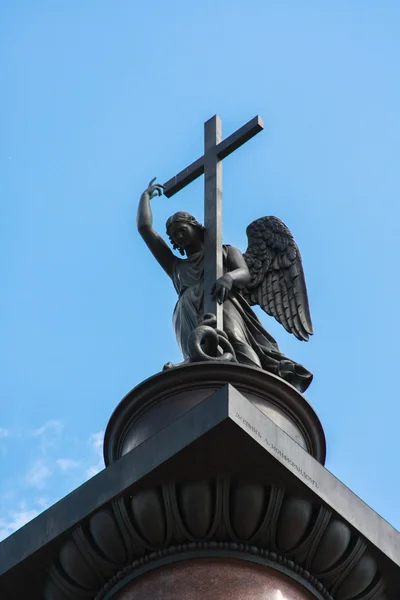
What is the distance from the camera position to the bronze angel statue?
38.0ft

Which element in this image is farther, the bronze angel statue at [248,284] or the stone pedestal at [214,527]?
the bronze angel statue at [248,284]

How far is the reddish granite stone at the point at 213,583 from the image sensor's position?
878 centimetres

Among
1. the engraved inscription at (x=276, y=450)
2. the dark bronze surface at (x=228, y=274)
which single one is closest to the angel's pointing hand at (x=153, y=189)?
the dark bronze surface at (x=228, y=274)

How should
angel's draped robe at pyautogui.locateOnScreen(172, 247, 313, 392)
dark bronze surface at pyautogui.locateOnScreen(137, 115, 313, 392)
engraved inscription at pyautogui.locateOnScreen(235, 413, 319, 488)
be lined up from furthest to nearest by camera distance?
dark bronze surface at pyautogui.locateOnScreen(137, 115, 313, 392)
angel's draped robe at pyautogui.locateOnScreen(172, 247, 313, 392)
engraved inscription at pyautogui.locateOnScreen(235, 413, 319, 488)

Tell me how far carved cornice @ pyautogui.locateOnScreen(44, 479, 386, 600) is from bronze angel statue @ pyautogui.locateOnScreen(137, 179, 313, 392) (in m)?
2.30

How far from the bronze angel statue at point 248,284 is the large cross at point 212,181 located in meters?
0.10

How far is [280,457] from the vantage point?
356 inches

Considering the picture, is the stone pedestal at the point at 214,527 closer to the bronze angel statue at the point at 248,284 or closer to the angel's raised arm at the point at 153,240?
the bronze angel statue at the point at 248,284

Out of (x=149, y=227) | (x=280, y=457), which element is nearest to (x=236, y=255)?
(x=149, y=227)

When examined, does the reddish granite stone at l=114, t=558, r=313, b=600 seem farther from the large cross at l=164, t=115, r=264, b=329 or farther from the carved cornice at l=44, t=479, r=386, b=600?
the large cross at l=164, t=115, r=264, b=329

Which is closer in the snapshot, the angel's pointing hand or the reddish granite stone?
the reddish granite stone

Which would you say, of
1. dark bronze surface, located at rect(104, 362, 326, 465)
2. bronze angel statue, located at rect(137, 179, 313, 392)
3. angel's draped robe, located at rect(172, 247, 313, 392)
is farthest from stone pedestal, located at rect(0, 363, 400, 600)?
bronze angel statue, located at rect(137, 179, 313, 392)

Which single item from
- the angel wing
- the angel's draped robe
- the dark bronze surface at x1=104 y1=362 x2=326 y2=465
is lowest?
the dark bronze surface at x1=104 y1=362 x2=326 y2=465

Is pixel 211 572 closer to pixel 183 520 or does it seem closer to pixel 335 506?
pixel 183 520
